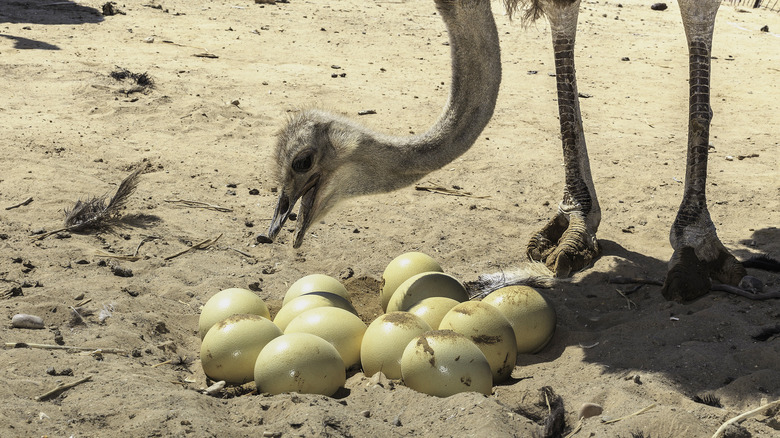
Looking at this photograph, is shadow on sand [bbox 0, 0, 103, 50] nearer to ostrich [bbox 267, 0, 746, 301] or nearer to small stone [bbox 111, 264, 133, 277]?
small stone [bbox 111, 264, 133, 277]

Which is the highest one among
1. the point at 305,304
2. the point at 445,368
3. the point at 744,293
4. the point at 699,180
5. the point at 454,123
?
the point at 454,123

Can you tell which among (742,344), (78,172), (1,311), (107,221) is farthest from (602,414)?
(78,172)

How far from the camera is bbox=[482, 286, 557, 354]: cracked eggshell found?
4.11 m

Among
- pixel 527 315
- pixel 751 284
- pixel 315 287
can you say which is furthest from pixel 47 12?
pixel 751 284

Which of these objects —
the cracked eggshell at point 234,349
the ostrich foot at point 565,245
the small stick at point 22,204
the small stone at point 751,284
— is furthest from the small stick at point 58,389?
the small stone at point 751,284

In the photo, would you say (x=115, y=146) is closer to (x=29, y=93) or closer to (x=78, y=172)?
(x=78, y=172)

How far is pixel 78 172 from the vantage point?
20.3 feet

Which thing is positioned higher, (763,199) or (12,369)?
(763,199)

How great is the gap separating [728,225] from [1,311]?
470 cm

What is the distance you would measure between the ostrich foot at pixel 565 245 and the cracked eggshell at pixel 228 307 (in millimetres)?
1944

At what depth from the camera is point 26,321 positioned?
399 centimetres

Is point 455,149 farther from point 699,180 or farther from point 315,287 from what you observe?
point 699,180

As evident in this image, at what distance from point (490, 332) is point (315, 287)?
42.2 inches

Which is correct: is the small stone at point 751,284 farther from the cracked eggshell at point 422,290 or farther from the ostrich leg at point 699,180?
the cracked eggshell at point 422,290
